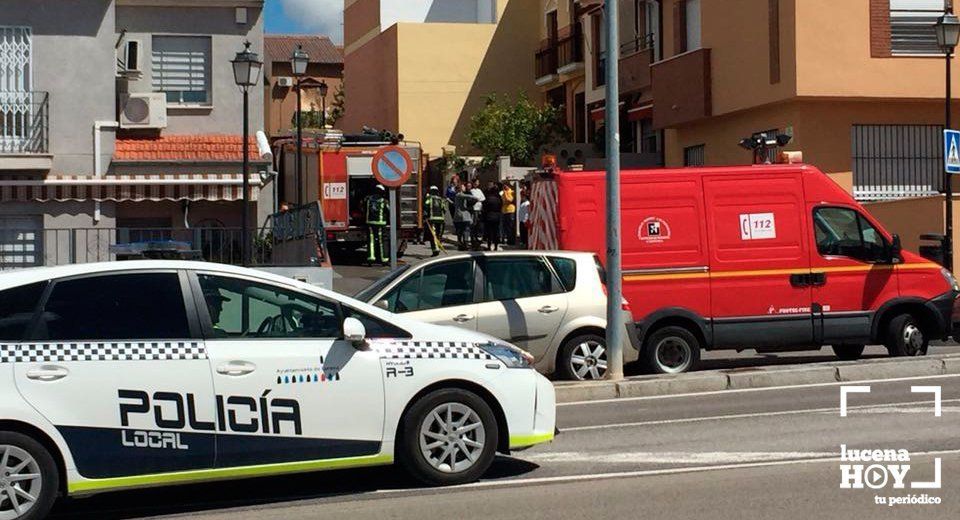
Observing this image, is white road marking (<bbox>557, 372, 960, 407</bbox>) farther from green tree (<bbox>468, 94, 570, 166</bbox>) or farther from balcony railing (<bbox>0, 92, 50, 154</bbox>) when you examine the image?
green tree (<bbox>468, 94, 570, 166</bbox>)

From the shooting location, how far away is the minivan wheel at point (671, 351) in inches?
610

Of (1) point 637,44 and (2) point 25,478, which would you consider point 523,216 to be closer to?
(1) point 637,44

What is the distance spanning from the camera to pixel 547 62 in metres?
50.8

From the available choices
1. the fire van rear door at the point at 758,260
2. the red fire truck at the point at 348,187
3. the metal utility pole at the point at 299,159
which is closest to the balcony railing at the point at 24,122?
the metal utility pole at the point at 299,159

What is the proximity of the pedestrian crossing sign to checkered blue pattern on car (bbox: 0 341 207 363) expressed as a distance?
16.3 metres

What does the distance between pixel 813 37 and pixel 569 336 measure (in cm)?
1486

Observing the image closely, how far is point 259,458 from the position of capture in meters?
8.49

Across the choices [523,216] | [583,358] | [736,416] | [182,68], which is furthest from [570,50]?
[736,416]

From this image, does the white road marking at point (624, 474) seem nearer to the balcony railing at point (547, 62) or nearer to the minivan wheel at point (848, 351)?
the minivan wheel at point (848, 351)

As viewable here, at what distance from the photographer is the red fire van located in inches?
614

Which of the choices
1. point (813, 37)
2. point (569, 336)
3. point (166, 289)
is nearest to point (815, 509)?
point (166, 289)

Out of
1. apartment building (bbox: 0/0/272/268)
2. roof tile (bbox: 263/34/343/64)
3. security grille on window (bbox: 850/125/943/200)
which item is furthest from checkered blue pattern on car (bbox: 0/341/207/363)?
roof tile (bbox: 263/34/343/64)

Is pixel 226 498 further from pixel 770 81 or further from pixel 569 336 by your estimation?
pixel 770 81

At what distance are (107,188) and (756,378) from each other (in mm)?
13309
